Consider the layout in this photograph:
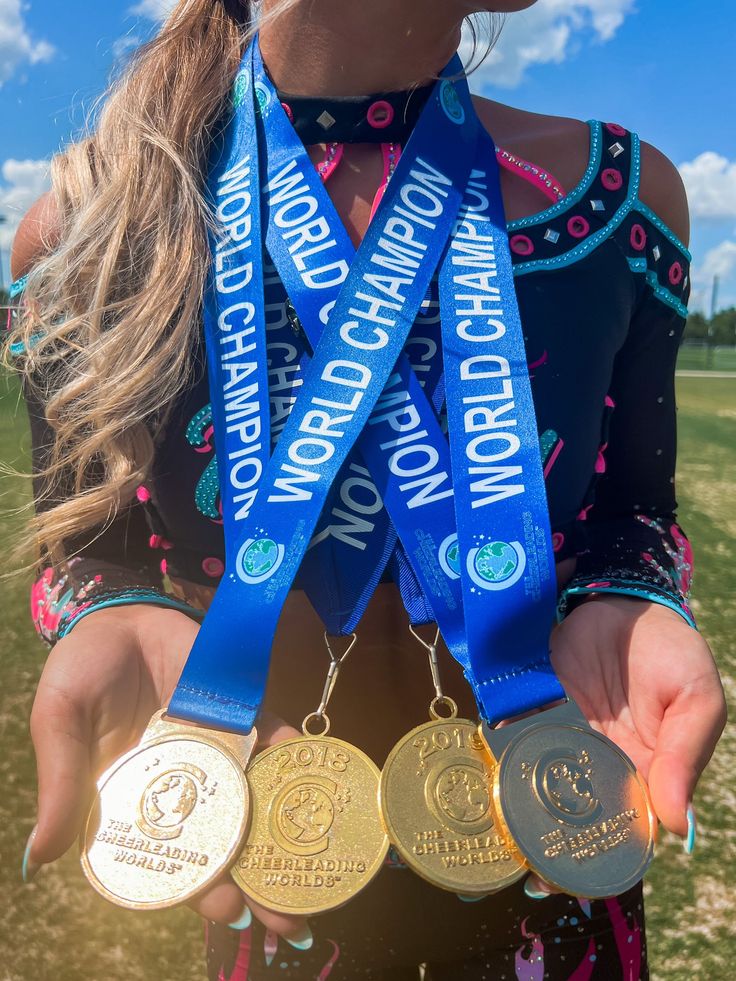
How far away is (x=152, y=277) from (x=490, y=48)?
639 millimetres

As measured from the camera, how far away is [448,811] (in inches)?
36.9

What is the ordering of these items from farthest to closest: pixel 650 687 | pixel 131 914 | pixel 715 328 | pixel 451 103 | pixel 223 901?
pixel 715 328
pixel 131 914
pixel 451 103
pixel 650 687
pixel 223 901

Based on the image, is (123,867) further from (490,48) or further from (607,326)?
(490,48)

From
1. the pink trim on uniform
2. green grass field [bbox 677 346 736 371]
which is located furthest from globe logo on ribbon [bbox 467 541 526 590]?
green grass field [bbox 677 346 736 371]

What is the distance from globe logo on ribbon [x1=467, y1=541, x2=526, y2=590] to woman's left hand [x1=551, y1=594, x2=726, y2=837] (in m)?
0.12

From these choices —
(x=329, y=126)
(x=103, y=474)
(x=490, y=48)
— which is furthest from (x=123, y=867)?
(x=490, y=48)

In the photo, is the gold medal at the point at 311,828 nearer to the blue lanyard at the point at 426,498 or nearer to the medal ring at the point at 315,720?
the medal ring at the point at 315,720

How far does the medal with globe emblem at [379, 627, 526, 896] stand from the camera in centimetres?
89

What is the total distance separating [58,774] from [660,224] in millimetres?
1038

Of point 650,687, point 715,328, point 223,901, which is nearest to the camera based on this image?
point 223,901

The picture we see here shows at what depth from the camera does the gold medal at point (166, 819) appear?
0.85 metres

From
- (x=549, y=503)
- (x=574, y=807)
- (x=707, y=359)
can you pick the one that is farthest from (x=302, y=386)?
(x=707, y=359)

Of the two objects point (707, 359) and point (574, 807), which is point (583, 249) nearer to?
point (574, 807)

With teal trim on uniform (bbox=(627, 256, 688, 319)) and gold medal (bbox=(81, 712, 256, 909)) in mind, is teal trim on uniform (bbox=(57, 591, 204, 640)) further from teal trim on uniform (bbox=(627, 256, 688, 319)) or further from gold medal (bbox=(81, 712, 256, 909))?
teal trim on uniform (bbox=(627, 256, 688, 319))
